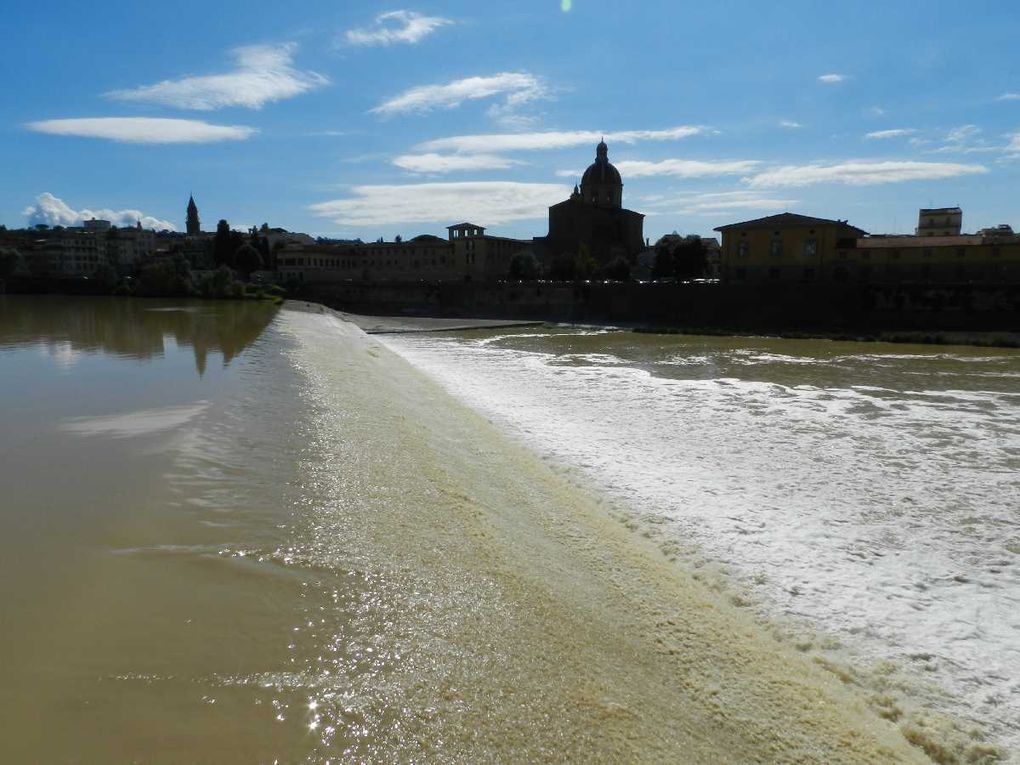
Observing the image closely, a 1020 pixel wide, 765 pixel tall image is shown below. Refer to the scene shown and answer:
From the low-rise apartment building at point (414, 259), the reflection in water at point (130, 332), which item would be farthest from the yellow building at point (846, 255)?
the low-rise apartment building at point (414, 259)

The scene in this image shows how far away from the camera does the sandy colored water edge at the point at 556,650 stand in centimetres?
390

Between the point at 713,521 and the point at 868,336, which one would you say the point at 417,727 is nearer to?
the point at 713,521

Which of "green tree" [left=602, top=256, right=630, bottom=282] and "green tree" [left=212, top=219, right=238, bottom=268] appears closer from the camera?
"green tree" [left=602, top=256, right=630, bottom=282]

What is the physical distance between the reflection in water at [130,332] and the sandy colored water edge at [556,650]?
11.7 meters

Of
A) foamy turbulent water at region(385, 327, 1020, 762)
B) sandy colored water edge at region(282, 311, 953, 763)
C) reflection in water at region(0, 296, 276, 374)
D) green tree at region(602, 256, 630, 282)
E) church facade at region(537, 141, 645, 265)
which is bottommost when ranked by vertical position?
foamy turbulent water at region(385, 327, 1020, 762)

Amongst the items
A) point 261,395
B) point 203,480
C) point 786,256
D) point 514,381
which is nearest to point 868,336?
point 786,256

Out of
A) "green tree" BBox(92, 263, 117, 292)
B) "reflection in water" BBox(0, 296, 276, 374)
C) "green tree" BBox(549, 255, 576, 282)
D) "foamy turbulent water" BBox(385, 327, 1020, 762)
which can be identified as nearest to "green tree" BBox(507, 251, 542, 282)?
"green tree" BBox(549, 255, 576, 282)

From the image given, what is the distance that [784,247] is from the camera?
57.9 metres

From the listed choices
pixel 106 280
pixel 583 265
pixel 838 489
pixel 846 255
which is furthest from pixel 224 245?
pixel 838 489

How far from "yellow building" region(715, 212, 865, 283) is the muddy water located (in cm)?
5409

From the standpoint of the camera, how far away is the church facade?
95312 mm

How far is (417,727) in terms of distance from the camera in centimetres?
375

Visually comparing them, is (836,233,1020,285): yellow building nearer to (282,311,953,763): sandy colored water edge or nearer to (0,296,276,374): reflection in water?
(0,296,276,374): reflection in water

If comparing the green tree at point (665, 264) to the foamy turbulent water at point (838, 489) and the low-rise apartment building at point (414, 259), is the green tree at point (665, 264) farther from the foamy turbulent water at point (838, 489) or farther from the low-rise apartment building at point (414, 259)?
the foamy turbulent water at point (838, 489)
